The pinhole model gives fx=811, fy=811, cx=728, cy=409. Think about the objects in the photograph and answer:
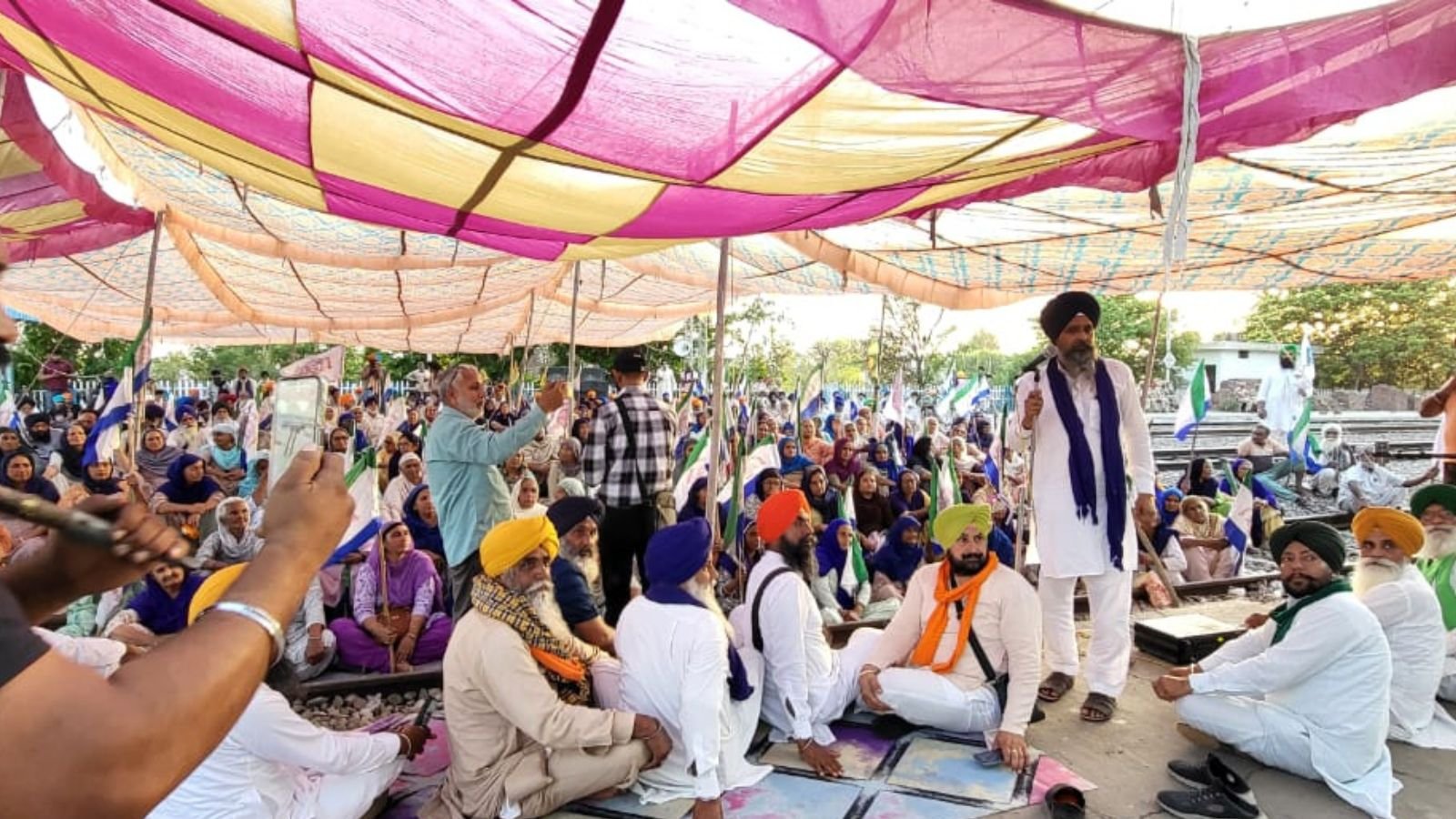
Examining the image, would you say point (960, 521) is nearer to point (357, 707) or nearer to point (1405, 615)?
point (1405, 615)

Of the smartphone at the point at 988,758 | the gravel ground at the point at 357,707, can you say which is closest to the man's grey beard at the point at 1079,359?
the smartphone at the point at 988,758

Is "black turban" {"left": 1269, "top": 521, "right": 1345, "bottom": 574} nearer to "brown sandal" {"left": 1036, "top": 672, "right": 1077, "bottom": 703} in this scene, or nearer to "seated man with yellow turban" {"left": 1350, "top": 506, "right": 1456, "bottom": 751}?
"seated man with yellow turban" {"left": 1350, "top": 506, "right": 1456, "bottom": 751}

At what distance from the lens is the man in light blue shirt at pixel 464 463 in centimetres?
390

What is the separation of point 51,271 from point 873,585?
9584 millimetres

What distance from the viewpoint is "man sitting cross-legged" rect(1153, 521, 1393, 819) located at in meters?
2.98

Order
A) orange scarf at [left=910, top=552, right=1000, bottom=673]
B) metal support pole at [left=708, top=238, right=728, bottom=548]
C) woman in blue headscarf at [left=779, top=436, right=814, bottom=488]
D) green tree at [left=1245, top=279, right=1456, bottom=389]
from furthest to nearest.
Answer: green tree at [left=1245, top=279, right=1456, bottom=389] → woman in blue headscarf at [left=779, top=436, right=814, bottom=488] → metal support pole at [left=708, top=238, right=728, bottom=548] → orange scarf at [left=910, top=552, right=1000, bottom=673]

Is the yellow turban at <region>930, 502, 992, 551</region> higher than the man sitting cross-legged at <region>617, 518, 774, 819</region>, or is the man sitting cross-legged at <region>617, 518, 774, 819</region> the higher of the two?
the yellow turban at <region>930, 502, 992, 551</region>

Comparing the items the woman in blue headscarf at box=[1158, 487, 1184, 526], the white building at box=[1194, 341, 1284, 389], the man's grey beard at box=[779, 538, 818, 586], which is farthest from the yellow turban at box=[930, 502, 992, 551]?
the white building at box=[1194, 341, 1284, 389]

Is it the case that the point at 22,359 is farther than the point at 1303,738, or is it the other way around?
the point at 22,359

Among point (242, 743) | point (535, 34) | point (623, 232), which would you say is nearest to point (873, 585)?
point (623, 232)

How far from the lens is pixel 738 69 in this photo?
2.37 meters

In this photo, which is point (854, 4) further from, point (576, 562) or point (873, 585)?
point (873, 585)

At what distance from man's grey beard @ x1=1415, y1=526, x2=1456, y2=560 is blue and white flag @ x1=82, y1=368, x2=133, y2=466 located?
7.73 m

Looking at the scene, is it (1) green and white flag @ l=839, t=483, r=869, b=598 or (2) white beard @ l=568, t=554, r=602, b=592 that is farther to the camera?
(1) green and white flag @ l=839, t=483, r=869, b=598
